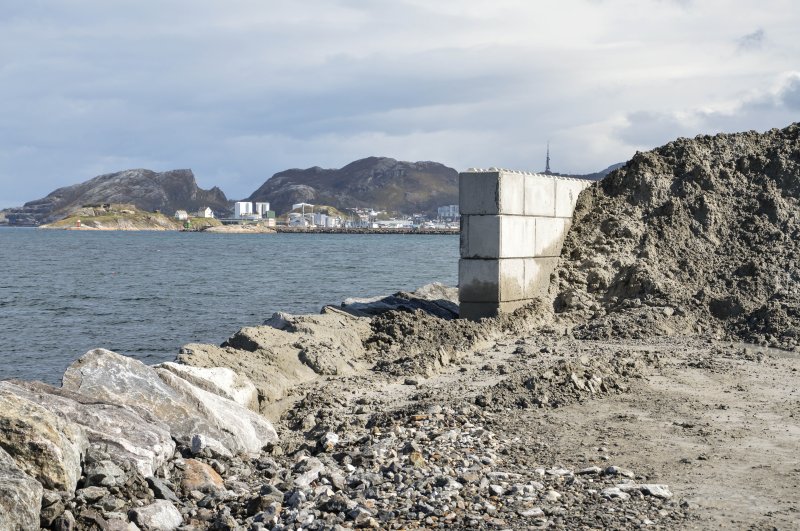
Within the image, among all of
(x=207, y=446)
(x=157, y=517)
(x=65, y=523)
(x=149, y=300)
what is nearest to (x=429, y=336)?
(x=207, y=446)

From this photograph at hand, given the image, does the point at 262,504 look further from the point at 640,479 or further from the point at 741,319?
the point at 741,319

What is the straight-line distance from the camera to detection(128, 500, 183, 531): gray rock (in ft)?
20.9

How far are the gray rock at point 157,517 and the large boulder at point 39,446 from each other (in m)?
0.65

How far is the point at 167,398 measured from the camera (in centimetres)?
868

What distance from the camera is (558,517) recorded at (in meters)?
6.41

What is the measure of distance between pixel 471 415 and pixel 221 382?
3151 mm

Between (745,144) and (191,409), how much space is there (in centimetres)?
1541

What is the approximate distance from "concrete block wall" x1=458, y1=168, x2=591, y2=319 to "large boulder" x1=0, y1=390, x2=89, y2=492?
1032 cm

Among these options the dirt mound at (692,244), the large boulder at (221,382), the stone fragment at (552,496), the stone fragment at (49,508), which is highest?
the dirt mound at (692,244)

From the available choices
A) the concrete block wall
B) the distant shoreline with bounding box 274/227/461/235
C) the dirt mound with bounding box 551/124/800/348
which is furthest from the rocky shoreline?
the distant shoreline with bounding box 274/227/461/235

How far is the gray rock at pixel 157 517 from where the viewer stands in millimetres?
6383

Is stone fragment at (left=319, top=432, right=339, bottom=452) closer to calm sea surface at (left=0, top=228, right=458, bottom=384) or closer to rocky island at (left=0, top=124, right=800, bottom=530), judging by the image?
rocky island at (left=0, top=124, right=800, bottom=530)

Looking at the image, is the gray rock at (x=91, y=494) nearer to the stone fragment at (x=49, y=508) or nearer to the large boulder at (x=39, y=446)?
the large boulder at (x=39, y=446)

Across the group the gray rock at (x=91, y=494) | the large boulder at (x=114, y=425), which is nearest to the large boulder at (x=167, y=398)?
the large boulder at (x=114, y=425)
